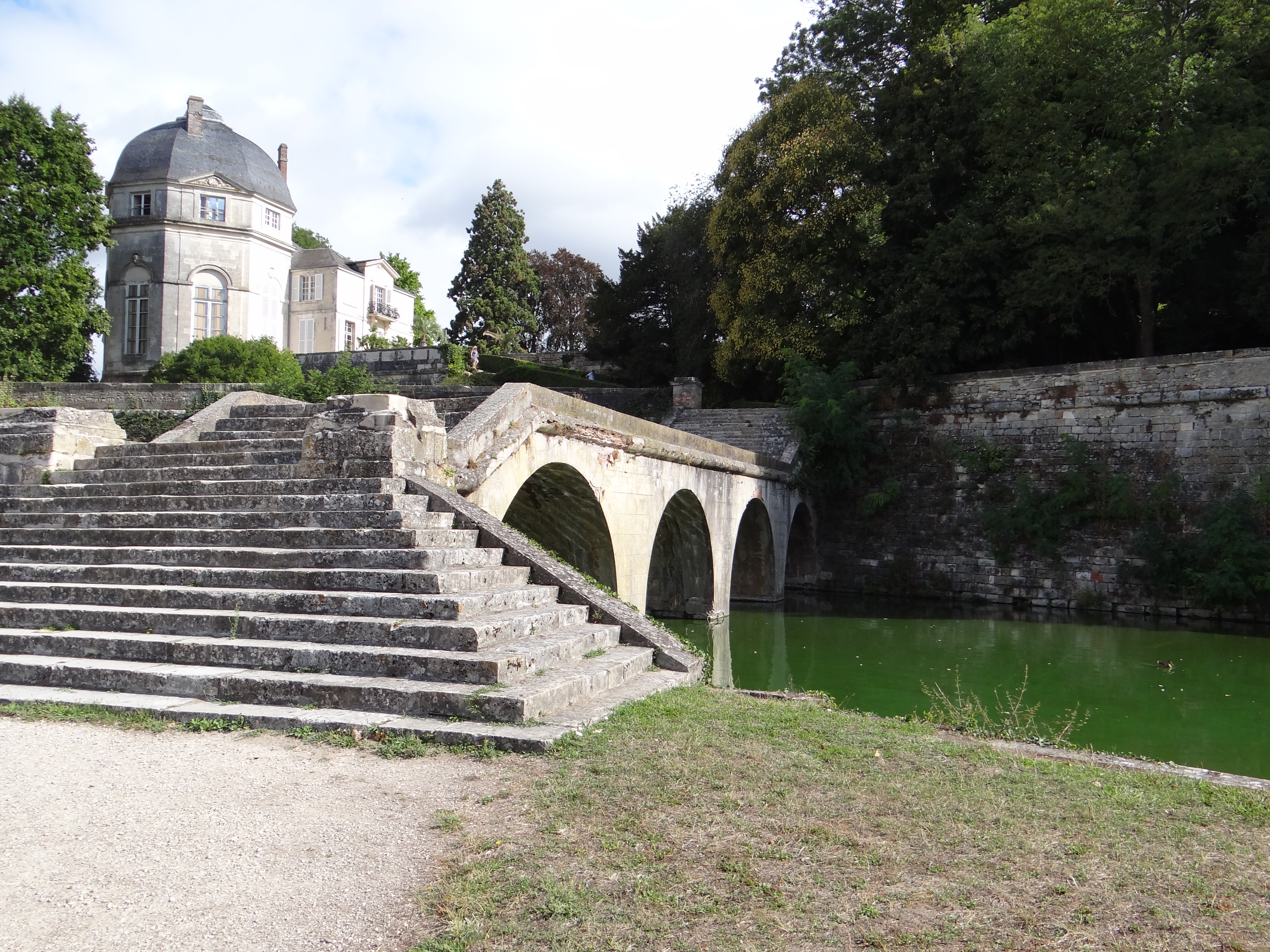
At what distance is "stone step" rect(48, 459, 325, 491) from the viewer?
739 centimetres

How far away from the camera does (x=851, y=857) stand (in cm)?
289

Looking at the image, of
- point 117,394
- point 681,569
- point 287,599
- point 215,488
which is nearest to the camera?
point 287,599

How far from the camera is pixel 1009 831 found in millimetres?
3162

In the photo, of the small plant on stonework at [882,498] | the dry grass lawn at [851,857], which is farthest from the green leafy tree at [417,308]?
the dry grass lawn at [851,857]

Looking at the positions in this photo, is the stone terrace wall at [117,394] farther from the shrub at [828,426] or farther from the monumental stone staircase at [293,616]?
the monumental stone staircase at [293,616]

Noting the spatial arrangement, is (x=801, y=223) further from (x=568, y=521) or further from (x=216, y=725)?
(x=216, y=725)

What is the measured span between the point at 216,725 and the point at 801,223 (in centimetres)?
1965

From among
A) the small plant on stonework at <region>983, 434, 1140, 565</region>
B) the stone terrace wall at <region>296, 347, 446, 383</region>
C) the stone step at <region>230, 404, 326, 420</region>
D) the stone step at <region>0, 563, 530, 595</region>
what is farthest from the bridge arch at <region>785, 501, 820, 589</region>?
the stone step at <region>0, 563, 530, 595</region>

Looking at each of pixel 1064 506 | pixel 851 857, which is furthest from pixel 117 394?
pixel 851 857

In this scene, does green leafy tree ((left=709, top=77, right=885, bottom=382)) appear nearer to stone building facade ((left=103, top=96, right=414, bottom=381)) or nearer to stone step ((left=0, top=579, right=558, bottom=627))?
stone step ((left=0, top=579, right=558, bottom=627))

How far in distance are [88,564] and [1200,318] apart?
2132cm

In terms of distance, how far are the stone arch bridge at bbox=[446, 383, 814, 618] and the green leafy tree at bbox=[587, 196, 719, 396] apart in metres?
7.39

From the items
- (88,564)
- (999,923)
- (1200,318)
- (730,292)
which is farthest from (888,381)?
(999,923)

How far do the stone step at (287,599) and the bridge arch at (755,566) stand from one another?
12484 mm
